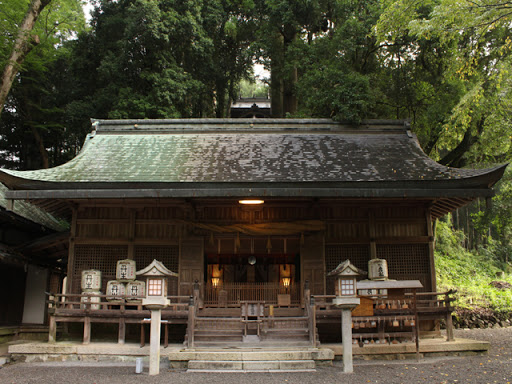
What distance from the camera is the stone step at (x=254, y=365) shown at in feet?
29.9

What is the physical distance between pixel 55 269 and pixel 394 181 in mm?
12961

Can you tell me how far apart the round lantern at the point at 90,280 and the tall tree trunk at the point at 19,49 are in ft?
28.4

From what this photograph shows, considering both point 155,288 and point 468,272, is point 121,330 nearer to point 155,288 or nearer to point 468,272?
point 155,288

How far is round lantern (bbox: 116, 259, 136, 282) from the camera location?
11.9m

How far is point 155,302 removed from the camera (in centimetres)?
901

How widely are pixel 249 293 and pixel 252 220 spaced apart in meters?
2.10

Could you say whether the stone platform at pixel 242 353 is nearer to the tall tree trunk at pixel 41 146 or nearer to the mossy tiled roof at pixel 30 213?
the mossy tiled roof at pixel 30 213

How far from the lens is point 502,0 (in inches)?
434

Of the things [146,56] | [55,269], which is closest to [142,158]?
[55,269]

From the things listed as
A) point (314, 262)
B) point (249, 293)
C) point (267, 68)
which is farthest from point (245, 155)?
point (267, 68)

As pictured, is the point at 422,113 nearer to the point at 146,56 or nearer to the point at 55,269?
the point at 146,56

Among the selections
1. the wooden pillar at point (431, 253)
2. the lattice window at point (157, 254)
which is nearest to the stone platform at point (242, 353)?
the wooden pillar at point (431, 253)

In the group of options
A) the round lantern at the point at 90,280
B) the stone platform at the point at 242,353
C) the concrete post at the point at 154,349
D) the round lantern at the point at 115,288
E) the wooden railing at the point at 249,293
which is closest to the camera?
the concrete post at the point at 154,349

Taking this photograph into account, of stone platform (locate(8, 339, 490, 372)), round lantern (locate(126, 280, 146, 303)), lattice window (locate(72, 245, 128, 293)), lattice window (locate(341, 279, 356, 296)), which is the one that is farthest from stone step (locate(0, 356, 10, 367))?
lattice window (locate(341, 279, 356, 296))
